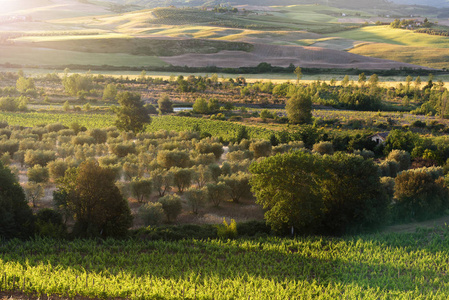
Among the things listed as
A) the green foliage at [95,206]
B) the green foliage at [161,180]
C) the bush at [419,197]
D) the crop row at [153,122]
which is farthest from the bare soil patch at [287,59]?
the green foliage at [95,206]

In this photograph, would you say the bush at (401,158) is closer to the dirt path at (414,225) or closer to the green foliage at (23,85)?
the dirt path at (414,225)

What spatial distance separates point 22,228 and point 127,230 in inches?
229

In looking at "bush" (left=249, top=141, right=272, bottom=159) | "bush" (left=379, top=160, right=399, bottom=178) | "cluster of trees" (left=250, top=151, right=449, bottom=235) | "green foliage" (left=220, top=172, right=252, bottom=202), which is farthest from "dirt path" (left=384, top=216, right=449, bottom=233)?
"bush" (left=249, top=141, right=272, bottom=159)

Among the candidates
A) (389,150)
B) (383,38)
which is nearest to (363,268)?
(389,150)

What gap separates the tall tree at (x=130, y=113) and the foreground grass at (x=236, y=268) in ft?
99.9

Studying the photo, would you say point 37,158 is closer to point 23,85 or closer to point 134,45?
point 23,85

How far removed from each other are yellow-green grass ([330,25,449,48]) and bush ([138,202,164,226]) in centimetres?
14888

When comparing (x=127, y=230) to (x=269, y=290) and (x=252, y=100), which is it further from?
(x=252, y=100)

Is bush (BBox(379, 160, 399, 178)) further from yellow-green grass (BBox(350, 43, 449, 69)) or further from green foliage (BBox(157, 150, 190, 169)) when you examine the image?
yellow-green grass (BBox(350, 43, 449, 69))

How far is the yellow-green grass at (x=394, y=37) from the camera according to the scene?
15075 cm

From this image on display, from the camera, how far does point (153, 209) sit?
2594 cm

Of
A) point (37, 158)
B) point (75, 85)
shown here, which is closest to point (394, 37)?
point (75, 85)

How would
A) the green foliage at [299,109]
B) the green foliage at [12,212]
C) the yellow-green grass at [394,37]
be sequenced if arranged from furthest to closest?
the yellow-green grass at [394,37] < the green foliage at [299,109] < the green foliage at [12,212]

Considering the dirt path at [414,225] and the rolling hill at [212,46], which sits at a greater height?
the rolling hill at [212,46]
